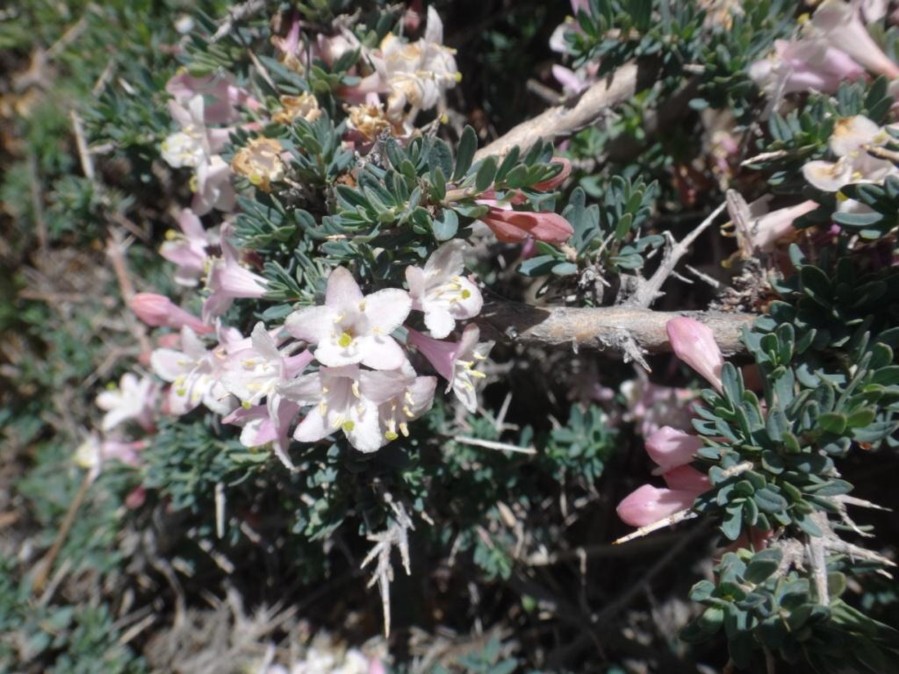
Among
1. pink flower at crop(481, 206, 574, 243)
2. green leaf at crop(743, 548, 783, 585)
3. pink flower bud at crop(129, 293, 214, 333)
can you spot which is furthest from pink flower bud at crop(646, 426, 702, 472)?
pink flower bud at crop(129, 293, 214, 333)

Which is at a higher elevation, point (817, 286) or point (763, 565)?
point (817, 286)

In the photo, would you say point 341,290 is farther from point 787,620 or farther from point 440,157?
point 787,620

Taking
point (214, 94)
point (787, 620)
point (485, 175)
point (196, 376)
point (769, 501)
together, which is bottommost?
point (787, 620)

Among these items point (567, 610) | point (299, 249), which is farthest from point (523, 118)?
point (567, 610)

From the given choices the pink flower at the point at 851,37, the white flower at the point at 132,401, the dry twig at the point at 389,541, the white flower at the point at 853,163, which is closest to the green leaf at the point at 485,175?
the white flower at the point at 853,163

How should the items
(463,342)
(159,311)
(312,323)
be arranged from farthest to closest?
(159,311)
(463,342)
(312,323)

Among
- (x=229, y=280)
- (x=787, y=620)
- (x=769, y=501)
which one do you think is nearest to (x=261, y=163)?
(x=229, y=280)

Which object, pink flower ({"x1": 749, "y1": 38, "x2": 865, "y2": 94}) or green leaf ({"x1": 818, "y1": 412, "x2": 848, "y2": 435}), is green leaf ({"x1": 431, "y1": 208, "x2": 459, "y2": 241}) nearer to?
green leaf ({"x1": 818, "y1": 412, "x2": 848, "y2": 435})

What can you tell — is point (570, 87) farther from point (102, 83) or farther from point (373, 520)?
point (102, 83)
